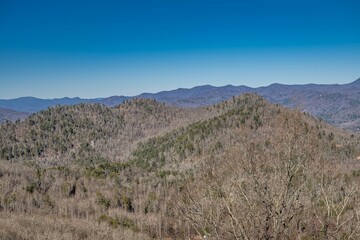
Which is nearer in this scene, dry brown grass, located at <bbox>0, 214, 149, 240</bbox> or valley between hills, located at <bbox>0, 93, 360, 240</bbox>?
valley between hills, located at <bbox>0, 93, 360, 240</bbox>

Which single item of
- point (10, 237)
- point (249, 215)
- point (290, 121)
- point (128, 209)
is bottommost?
point (128, 209)

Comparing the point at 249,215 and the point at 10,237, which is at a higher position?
the point at 249,215

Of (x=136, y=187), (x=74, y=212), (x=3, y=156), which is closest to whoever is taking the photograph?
(x=74, y=212)

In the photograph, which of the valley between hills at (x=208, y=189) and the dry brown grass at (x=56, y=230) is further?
the dry brown grass at (x=56, y=230)

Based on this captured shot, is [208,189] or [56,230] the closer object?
[208,189]

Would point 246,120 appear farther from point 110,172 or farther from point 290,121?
point 290,121

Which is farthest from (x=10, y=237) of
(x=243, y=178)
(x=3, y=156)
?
(x=3, y=156)

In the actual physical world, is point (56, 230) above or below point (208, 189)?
below

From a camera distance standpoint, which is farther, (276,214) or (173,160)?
(173,160)
